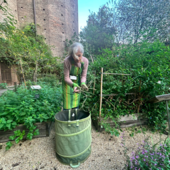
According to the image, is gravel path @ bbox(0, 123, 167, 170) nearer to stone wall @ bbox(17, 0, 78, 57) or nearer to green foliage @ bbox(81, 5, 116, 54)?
green foliage @ bbox(81, 5, 116, 54)

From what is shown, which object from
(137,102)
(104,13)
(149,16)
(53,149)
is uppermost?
(104,13)

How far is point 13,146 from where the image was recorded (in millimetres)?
1565

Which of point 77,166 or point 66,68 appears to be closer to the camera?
point 77,166

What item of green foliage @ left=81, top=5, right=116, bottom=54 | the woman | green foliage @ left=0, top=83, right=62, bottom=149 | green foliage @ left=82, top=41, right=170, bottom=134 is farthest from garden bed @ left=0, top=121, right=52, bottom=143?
green foliage @ left=81, top=5, right=116, bottom=54

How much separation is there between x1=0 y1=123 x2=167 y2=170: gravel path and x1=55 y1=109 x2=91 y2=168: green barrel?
0.11 meters

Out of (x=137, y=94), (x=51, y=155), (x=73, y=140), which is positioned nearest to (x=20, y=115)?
(x=51, y=155)

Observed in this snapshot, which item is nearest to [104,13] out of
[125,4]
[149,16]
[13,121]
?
[125,4]

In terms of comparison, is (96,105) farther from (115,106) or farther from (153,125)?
(153,125)

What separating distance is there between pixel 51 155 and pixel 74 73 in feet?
4.52

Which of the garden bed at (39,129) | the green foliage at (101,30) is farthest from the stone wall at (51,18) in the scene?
the garden bed at (39,129)

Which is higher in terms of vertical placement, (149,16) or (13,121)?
(149,16)

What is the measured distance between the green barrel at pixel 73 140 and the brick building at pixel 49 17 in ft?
34.6

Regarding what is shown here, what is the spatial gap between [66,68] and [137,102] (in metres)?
1.71

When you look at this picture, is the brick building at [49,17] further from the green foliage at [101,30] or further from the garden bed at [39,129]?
the garden bed at [39,129]
